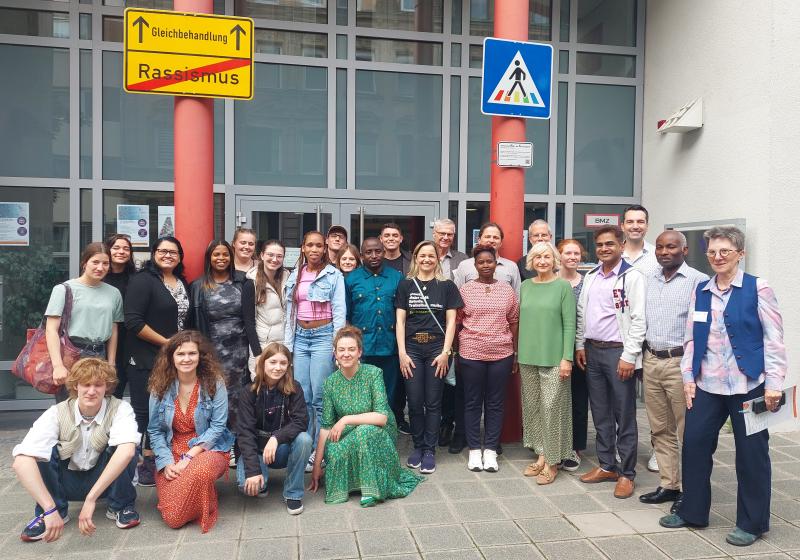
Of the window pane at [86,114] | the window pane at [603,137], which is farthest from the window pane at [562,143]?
the window pane at [86,114]

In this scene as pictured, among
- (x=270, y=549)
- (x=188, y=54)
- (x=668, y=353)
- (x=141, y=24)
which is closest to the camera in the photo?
(x=270, y=549)

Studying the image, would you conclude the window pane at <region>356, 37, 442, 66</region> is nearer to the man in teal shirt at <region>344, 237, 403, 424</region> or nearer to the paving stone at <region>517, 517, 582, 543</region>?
the man in teal shirt at <region>344, 237, 403, 424</region>

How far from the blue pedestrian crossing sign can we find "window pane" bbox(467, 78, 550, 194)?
214 cm

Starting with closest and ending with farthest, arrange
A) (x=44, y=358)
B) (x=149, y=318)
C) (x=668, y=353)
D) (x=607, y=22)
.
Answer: (x=668, y=353) → (x=44, y=358) → (x=149, y=318) → (x=607, y=22)

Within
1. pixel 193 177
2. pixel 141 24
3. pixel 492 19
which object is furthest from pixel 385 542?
pixel 492 19

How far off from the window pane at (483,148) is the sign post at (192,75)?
3379 mm

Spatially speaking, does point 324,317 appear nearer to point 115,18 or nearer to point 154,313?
point 154,313

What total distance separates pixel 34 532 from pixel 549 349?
346cm

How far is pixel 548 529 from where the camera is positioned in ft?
12.4

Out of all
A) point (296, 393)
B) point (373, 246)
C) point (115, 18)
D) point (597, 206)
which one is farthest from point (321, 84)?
point (296, 393)

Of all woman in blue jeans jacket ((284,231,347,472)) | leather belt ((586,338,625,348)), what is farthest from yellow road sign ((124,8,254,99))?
leather belt ((586,338,625,348))

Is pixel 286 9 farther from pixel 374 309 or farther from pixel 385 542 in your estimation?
pixel 385 542

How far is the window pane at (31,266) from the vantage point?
21.4ft

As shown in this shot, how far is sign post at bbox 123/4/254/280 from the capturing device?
4.62 meters
